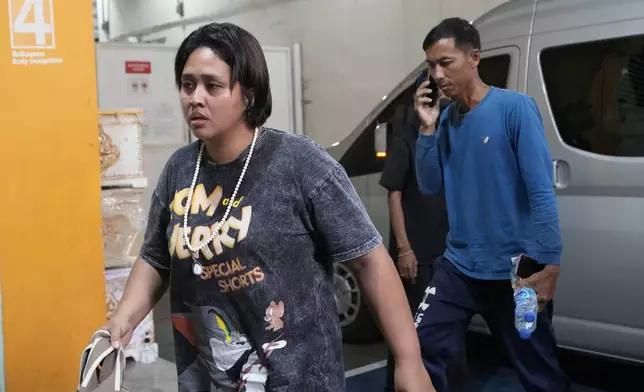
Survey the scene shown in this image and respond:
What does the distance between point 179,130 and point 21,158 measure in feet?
16.0

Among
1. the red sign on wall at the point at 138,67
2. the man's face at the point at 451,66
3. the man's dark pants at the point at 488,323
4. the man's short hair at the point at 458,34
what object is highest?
the red sign on wall at the point at 138,67

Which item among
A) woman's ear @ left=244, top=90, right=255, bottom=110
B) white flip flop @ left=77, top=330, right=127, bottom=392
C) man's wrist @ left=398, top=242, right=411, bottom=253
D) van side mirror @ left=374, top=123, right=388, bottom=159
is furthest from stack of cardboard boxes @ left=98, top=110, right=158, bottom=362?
woman's ear @ left=244, top=90, right=255, bottom=110

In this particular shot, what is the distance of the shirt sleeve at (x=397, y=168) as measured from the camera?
3902 mm

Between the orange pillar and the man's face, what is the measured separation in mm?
1767

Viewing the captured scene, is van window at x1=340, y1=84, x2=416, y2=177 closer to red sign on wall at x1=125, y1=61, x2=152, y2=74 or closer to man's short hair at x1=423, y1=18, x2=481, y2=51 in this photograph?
man's short hair at x1=423, y1=18, x2=481, y2=51

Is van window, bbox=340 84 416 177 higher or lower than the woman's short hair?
lower

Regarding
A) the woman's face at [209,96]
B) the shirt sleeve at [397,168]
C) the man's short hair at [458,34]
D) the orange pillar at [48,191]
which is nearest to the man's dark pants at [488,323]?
the shirt sleeve at [397,168]

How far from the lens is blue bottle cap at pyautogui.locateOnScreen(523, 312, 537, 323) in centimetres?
284

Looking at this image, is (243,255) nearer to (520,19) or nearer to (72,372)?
(72,372)

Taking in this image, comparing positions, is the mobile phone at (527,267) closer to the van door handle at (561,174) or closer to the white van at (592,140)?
the white van at (592,140)

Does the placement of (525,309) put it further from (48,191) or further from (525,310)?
(48,191)

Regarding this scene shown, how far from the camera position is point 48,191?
375 centimetres

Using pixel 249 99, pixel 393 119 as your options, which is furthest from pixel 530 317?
pixel 393 119

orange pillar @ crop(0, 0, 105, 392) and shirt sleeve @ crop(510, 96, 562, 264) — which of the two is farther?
orange pillar @ crop(0, 0, 105, 392)
